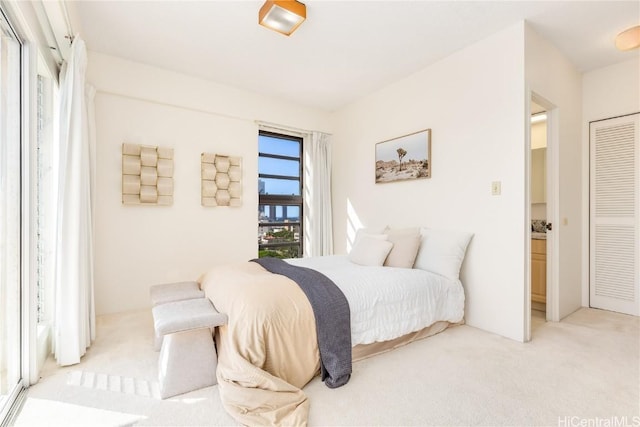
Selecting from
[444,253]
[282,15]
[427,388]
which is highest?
[282,15]

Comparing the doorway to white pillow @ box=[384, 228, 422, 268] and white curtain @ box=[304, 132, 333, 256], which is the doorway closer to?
white pillow @ box=[384, 228, 422, 268]

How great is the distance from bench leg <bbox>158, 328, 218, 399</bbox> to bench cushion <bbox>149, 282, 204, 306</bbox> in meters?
0.42

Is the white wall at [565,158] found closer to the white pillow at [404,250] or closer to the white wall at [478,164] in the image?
the white wall at [478,164]

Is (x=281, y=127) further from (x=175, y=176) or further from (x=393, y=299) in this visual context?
(x=393, y=299)

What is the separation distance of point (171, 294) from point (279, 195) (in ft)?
7.85

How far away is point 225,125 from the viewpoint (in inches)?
150

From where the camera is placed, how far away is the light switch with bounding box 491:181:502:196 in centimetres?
265

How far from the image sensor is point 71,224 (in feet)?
7.13

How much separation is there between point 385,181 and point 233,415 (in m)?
2.94

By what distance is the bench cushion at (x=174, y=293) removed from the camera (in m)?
2.16

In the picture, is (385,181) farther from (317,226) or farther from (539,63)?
(539,63)

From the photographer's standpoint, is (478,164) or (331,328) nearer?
(331,328)

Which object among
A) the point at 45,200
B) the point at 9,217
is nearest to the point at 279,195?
the point at 45,200

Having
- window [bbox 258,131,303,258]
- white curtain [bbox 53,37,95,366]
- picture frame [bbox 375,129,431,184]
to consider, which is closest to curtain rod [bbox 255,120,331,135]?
window [bbox 258,131,303,258]
